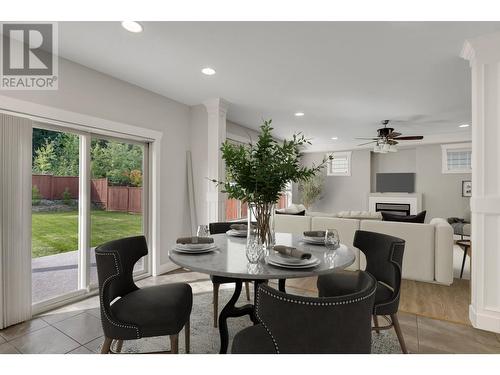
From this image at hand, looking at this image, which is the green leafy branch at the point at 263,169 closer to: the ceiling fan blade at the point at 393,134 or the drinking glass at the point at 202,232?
the drinking glass at the point at 202,232

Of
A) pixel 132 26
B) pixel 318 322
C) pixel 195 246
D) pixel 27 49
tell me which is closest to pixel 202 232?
pixel 195 246

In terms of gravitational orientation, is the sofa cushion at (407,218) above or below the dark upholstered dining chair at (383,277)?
above

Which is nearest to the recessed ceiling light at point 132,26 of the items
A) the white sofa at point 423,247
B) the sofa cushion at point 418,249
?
the white sofa at point 423,247

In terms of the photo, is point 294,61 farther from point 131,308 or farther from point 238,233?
point 131,308

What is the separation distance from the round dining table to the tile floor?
2.94 feet

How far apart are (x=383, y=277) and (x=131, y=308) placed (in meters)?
1.72

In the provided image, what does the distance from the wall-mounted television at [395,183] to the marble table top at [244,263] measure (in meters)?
6.63

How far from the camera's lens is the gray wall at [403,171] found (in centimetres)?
697

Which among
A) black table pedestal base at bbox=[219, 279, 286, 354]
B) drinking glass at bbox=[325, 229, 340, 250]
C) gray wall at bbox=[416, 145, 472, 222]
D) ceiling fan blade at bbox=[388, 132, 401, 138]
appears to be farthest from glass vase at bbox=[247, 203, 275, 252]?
gray wall at bbox=[416, 145, 472, 222]

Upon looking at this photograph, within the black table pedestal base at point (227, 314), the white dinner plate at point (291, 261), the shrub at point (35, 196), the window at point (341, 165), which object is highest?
the window at point (341, 165)

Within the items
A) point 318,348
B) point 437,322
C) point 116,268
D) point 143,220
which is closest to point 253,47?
point 116,268

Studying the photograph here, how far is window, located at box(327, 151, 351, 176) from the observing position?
329 inches
